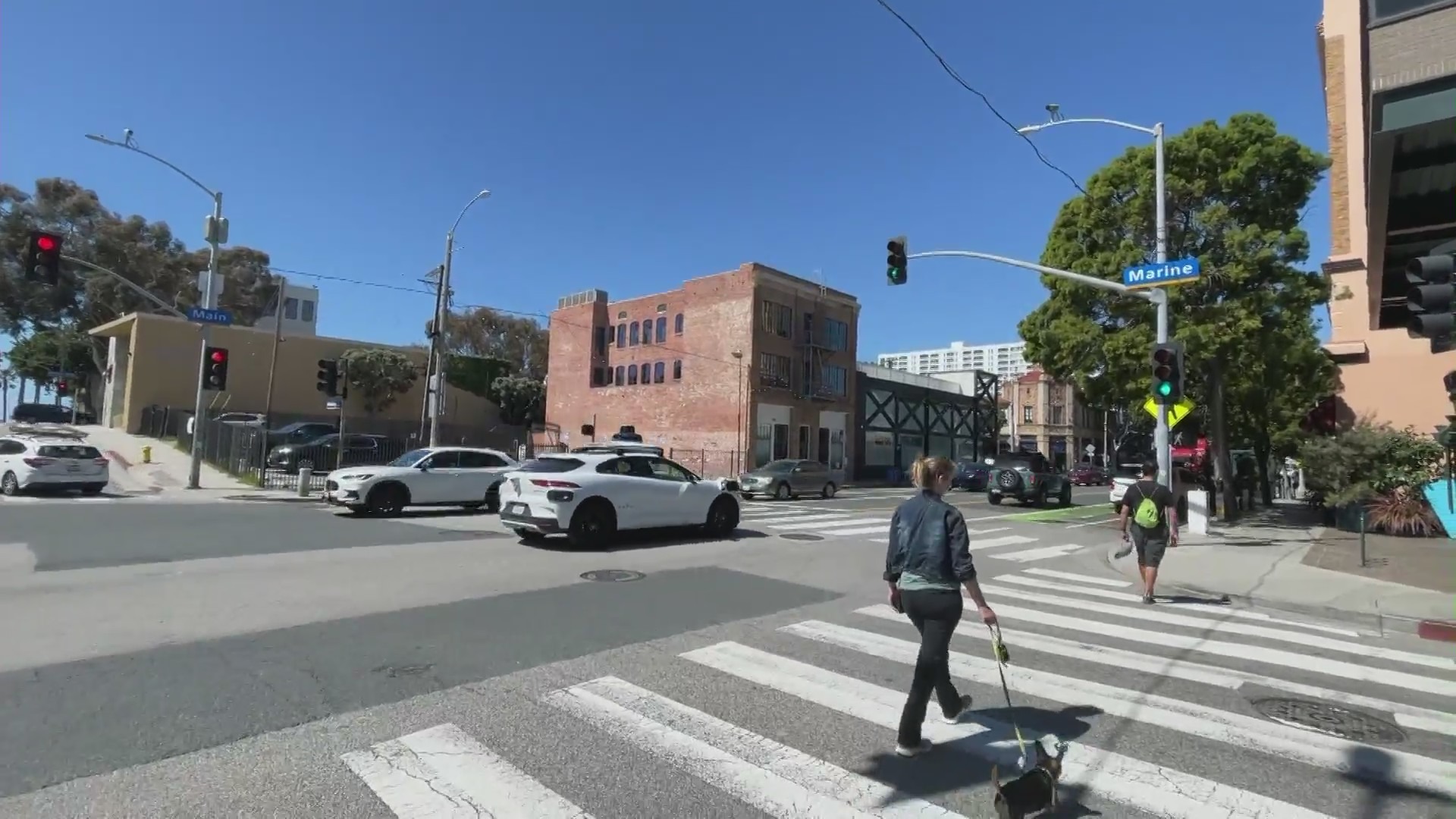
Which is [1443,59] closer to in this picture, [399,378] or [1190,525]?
[1190,525]

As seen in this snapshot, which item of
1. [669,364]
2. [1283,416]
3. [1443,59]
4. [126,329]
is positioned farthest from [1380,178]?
→ [126,329]

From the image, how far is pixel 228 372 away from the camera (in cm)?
4506

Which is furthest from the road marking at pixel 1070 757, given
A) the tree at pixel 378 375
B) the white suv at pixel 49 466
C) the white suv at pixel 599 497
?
the tree at pixel 378 375

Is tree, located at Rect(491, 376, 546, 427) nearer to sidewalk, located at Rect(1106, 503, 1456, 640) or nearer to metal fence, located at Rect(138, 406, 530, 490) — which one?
metal fence, located at Rect(138, 406, 530, 490)

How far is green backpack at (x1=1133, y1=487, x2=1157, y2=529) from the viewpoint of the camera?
9.77m

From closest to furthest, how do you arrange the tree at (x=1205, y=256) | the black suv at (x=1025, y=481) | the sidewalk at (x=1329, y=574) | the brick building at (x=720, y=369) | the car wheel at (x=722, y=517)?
the sidewalk at (x=1329, y=574)
the car wheel at (x=722, y=517)
the tree at (x=1205, y=256)
the black suv at (x=1025, y=481)
the brick building at (x=720, y=369)

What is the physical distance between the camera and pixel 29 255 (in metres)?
A: 18.4

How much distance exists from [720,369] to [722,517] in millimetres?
27348

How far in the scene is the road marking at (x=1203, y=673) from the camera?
545 cm

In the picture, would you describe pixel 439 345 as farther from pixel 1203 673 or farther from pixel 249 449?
pixel 1203 673

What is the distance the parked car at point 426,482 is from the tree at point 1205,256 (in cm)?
1539

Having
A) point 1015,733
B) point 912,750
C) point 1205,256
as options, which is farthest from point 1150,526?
point 1205,256

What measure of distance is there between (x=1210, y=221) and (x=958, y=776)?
20330 millimetres

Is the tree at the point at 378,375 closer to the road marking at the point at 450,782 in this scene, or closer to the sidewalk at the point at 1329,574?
the sidewalk at the point at 1329,574
